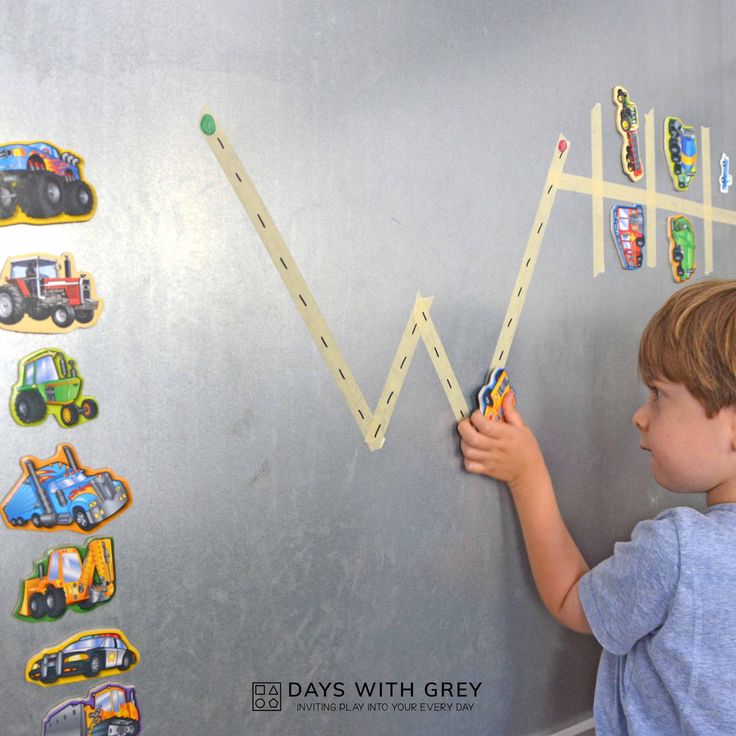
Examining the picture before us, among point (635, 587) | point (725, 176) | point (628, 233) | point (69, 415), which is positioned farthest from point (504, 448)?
point (725, 176)

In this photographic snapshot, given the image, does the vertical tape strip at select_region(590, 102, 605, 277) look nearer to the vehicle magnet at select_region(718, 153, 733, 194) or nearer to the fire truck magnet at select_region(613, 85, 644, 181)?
the fire truck magnet at select_region(613, 85, 644, 181)

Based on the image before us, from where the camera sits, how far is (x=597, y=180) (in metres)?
0.97

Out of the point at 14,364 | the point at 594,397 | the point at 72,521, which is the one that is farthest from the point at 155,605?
the point at 594,397

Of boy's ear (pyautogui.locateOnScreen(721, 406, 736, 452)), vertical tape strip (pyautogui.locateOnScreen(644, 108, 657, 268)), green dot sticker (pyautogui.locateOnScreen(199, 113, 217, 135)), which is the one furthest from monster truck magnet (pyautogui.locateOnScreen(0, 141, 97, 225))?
vertical tape strip (pyautogui.locateOnScreen(644, 108, 657, 268))

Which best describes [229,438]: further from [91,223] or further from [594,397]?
[594,397]

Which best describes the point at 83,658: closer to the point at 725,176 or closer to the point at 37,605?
the point at 37,605

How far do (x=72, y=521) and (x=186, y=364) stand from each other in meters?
0.14

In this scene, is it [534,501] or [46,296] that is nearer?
[46,296]

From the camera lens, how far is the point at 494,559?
88 centimetres

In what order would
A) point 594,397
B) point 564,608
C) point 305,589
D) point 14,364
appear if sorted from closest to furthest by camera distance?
point 14,364 → point 305,589 → point 564,608 → point 594,397

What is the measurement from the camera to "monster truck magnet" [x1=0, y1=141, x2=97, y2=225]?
0.59 metres

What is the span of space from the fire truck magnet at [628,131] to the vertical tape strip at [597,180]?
0.12ft

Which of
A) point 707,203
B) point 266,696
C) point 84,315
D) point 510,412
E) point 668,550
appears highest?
point 707,203

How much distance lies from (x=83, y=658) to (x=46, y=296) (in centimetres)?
26
